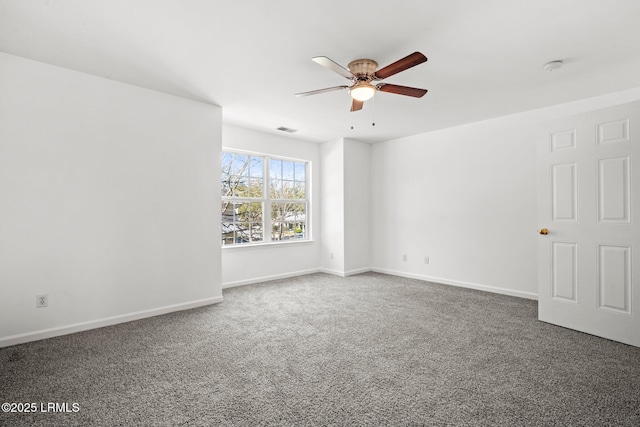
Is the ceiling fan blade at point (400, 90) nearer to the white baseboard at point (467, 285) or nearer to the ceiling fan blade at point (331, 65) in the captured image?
the ceiling fan blade at point (331, 65)

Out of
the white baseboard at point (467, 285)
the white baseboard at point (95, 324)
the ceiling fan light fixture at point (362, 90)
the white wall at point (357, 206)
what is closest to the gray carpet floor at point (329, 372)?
the white baseboard at point (95, 324)

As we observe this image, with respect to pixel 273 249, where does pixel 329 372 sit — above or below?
below

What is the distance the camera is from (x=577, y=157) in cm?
311

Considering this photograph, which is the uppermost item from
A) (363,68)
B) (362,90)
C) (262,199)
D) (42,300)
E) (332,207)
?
(363,68)

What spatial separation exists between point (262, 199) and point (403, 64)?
3.61m

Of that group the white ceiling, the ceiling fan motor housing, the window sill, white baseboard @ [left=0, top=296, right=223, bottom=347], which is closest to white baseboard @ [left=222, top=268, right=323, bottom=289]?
the window sill

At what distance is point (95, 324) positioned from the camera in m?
3.23

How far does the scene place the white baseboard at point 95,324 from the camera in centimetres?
284

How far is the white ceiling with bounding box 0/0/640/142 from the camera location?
2.21 m

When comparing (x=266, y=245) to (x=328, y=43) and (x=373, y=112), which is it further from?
(x=328, y=43)

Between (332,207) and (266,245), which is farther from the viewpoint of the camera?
(332,207)

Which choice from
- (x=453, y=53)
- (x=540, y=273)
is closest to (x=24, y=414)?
(x=453, y=53)

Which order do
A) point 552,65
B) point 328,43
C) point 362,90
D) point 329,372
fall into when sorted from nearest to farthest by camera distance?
point 329,372 < point 328,43 < point 362,90 < point 552,65

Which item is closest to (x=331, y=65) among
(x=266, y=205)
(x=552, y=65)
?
(x=552, y=65)
